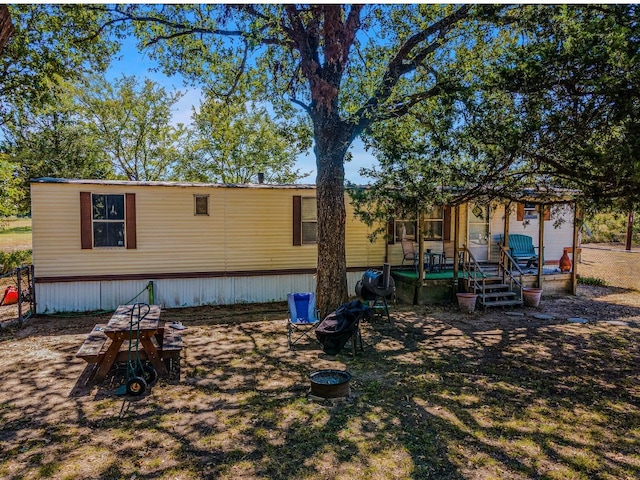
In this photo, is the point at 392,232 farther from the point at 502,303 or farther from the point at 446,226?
the point at 502,303

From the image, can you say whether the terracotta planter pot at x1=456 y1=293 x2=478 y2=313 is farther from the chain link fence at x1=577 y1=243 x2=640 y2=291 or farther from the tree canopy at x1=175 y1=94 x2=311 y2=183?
the tree canopy at x1=175 y1=94 x2=311 y2=183

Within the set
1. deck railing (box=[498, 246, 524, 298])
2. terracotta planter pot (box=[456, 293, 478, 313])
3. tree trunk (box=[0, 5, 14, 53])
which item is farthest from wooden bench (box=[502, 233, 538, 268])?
tree trunk (box=[0, 5, 14, 53])

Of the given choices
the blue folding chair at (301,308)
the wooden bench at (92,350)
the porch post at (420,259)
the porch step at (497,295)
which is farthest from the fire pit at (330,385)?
the porch step at (497,295)

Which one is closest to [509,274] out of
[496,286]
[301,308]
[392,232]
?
[496,286]

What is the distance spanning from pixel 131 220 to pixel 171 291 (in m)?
1.83

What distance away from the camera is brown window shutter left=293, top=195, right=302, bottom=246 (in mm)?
10281

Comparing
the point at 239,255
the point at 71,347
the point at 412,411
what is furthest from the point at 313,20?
the point at 71,347

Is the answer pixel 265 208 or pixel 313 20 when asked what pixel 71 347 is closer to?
pixel 265 208

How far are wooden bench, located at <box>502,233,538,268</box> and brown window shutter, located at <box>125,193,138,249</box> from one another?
9.82 m

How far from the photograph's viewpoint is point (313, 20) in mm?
6867

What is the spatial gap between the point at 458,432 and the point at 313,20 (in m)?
6.35

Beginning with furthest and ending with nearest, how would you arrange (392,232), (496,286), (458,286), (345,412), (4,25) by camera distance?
1. (392,232)
2. (458,286)
3. (496,286)
4. (345,412)
5. (4,25)

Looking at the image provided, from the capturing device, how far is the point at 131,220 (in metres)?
9.16

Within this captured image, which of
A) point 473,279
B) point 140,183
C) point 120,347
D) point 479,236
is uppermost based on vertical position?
point 140,183
